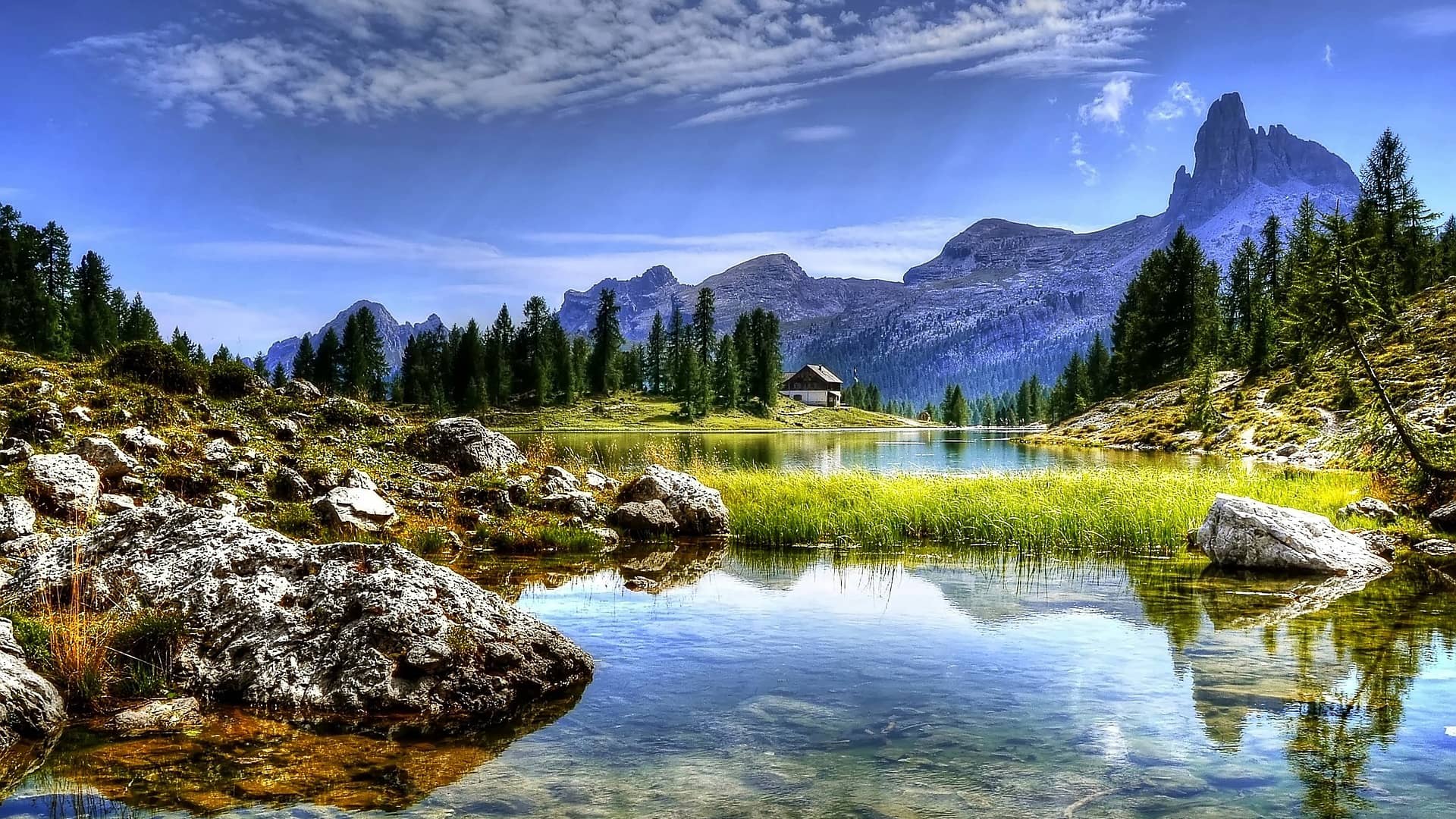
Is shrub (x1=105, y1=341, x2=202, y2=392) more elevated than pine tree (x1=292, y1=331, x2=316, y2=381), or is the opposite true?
pine tree (x1=292, y1=331, x2=316, y2=381)

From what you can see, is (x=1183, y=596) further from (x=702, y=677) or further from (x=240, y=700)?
(x=240, y=700)

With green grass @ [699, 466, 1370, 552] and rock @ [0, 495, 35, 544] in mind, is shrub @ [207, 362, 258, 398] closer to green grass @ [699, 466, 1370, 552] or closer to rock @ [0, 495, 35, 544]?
rock @ [0, 495, 35, 544]

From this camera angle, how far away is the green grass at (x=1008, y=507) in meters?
23.0

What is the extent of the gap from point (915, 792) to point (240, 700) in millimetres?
7347

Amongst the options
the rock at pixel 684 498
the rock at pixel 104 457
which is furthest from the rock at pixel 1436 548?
the rock at pixel 104 457

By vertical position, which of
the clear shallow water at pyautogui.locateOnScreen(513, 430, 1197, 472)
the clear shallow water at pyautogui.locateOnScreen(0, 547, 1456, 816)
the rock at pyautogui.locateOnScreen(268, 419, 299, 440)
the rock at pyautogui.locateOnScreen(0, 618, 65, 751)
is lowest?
the clear shallow water at pyautogui.locateOnScreen(0, 547, 1456, 816)

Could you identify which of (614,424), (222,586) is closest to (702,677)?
(222,586)

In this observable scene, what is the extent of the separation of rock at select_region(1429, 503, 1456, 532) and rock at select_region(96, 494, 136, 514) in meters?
30.2

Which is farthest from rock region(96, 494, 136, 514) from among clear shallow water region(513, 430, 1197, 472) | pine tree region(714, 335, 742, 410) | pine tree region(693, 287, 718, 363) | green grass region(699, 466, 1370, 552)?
pine tree region(693, 287, 718, 363)

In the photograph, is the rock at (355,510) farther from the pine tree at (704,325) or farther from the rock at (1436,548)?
the pine tree at (704,325)

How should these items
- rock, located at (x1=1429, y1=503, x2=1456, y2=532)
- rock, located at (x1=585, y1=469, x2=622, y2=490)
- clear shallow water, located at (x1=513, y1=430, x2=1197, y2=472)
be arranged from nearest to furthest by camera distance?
rock, located at (x1=1429, y1=503, x2=1456, y2=532) → rock, located at (x1=585, y1=469, x2=622, y2=490) → clear shallow water, located at (x1=513, y1=430, x2=1197, y2=472)

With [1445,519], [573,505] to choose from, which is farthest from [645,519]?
[1445,519]

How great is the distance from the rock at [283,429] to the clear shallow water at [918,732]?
1395 cm

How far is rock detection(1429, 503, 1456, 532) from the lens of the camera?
21.6 m
